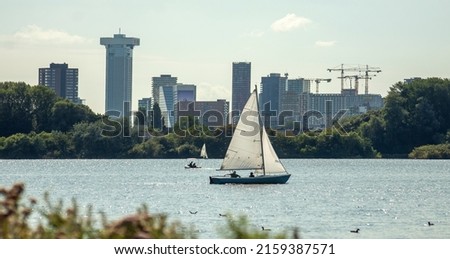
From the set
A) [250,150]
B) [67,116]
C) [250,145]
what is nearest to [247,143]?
[250,145]

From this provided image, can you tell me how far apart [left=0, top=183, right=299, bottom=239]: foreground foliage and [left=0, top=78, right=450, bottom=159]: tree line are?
10466cm

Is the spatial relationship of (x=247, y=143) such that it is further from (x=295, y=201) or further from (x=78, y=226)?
(x=78, y=226)

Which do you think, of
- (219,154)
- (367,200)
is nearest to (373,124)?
(219,154)

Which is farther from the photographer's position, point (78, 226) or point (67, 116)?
point (67, 116)

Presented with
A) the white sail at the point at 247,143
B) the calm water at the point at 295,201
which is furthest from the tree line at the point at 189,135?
the white sail at the point at 247,143

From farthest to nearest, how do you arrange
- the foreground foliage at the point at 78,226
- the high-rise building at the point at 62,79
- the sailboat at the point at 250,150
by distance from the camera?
1. the high-rise building at the point at 62,79
2. the sailboat at the point at 250,150
3. the foreground foliage at the point at 78,226

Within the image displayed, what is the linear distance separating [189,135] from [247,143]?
60.6 meters

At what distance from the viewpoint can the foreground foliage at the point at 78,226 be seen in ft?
19.5

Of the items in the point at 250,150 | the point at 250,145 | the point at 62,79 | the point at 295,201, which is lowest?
the point at 295,201

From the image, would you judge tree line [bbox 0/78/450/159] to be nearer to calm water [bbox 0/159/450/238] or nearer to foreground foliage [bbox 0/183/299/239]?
calm water [bbox 0/159/450/238]

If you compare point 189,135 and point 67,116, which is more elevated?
point 67,116

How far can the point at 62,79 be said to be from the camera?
171 meters

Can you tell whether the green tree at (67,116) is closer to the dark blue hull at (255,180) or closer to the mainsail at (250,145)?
the dark blue hull at (255,180)

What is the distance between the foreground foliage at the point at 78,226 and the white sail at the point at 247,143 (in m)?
47.1
